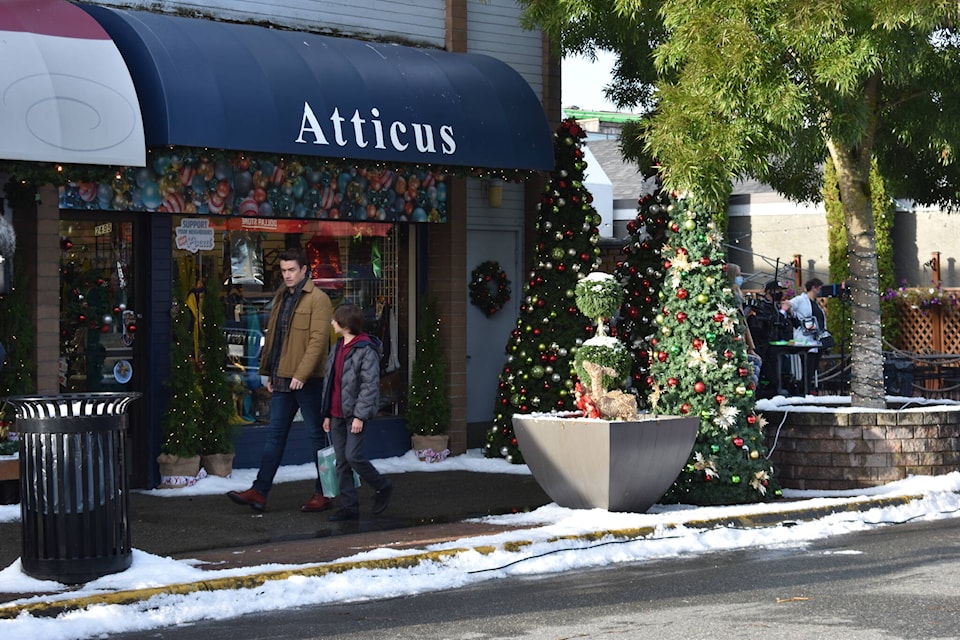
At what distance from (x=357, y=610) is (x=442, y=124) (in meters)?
6.42

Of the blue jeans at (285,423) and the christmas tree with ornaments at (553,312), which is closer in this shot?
the blue jeans at (285,423)

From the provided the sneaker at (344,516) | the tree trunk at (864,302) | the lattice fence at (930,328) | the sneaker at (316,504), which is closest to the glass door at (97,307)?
the sneaker at (316,504)

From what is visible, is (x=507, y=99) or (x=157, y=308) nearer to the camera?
(x=157, y=308)

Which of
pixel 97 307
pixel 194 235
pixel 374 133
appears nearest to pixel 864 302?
pixel 374 133

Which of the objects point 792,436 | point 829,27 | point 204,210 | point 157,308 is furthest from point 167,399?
point 829,27

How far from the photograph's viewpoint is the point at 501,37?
1566 centimetres

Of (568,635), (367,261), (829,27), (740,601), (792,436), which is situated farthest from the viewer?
(367,261)

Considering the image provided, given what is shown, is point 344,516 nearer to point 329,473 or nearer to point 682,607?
point 329,473

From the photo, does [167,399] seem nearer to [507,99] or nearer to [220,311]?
[220,311]

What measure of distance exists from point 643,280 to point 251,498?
5209 mm

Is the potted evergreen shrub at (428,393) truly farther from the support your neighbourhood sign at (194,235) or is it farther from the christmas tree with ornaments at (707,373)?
the christmas tree with ornaments at (707,373)

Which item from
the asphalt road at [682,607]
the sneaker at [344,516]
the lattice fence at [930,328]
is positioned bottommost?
the asphalt road at [682,607]

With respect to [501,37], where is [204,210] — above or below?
below

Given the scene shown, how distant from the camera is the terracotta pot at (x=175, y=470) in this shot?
41.3ft
